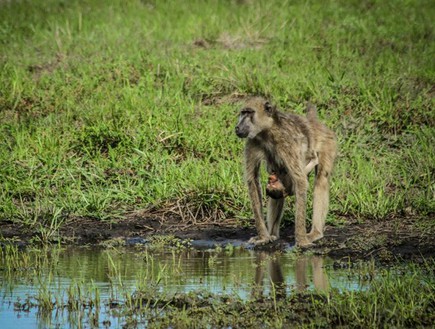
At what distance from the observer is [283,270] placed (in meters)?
8.09

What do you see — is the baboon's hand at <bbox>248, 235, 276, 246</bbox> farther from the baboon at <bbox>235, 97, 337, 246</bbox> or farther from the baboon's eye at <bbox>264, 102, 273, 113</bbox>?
the baboon's eye at <bbox>264, 102, 273, 113</bbox>

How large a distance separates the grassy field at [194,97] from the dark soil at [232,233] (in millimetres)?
172

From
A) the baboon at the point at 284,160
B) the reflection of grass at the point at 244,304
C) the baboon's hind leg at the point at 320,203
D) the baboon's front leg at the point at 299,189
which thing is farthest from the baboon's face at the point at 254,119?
the reflection of grass at the point at 244,304

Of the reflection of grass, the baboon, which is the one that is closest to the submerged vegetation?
the reflection of grass

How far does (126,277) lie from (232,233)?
2348 mm

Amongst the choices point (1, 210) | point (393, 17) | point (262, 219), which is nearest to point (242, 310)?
point (262, 219)

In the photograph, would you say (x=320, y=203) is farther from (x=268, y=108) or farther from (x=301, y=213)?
(x=268, y=108)

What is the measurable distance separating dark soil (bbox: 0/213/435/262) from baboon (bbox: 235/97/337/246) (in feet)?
0.69

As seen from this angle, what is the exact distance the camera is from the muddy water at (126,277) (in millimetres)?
6668

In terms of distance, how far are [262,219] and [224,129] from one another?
261cm

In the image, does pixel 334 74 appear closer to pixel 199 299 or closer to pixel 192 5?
pixel 192 5

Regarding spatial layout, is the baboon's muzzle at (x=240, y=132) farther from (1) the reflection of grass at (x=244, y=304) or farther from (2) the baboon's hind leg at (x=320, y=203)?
(1) the reflection of grass at (x=244, y=304)

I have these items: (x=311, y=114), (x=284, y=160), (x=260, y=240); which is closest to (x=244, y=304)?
(x=260, y=240)

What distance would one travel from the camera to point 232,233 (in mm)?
9914
